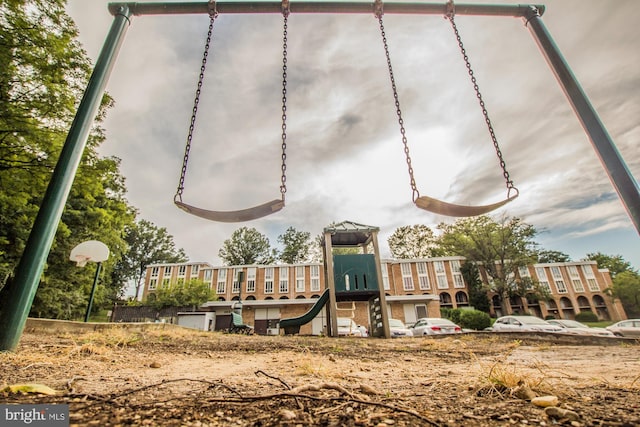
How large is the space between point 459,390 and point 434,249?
Result: 5337 centimetres

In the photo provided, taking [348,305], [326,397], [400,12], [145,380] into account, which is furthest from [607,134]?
[348,305]

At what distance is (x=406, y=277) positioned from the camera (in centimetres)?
4453

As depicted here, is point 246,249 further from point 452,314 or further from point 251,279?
point 452,314

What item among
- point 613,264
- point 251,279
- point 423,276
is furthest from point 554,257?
point 251,279

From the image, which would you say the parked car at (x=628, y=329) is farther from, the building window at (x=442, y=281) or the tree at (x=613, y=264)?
the tree at (x=613, y=264)

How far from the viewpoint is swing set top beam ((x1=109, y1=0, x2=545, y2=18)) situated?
5477 mm

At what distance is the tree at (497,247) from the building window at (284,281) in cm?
2540

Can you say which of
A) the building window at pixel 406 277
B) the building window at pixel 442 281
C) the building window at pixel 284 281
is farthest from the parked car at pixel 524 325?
the building window at pixel 284 281

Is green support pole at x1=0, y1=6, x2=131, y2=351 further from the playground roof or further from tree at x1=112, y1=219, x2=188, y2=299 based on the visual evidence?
tree at x1=112, y1=219, x2=188, y2=299

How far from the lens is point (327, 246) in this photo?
12.6m

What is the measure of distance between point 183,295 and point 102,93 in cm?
3613

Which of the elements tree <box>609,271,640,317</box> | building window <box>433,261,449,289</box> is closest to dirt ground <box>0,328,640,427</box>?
building window <box>433,261,449,289</box>

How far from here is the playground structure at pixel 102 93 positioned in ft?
12.3

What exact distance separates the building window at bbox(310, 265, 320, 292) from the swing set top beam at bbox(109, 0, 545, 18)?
42.9 m
